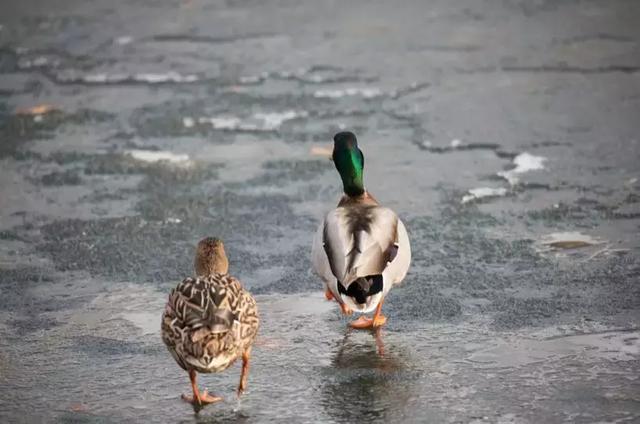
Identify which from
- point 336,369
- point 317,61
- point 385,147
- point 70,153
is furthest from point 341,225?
point 317,61

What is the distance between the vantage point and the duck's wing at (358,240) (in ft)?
19.2

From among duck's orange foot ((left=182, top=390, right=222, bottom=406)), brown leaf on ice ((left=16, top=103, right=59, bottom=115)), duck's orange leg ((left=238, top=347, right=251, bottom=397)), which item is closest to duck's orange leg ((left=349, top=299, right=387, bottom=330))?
duck's orange leg ((left=238, top=347, right=251, bottom=397))

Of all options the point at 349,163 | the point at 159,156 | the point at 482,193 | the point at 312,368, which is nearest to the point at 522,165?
the point at 482,193

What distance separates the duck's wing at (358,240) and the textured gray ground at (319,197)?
1.29 ft

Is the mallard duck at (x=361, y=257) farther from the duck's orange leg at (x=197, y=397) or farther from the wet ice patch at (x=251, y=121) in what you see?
the wet ice patch at (x=251, y=121)

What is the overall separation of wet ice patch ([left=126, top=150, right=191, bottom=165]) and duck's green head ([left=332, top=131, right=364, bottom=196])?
7.02ft

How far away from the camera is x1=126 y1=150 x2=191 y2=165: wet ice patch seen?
898cm

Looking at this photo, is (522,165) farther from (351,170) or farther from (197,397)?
(197,397)

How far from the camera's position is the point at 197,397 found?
529 cm

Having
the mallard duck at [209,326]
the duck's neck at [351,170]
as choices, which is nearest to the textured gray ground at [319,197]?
the mallard duck at [209,326]

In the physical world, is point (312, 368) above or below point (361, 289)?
below

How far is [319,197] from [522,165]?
4.98 feet

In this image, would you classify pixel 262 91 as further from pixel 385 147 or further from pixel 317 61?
pixel 385 147

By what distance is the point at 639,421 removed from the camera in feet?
16.4
